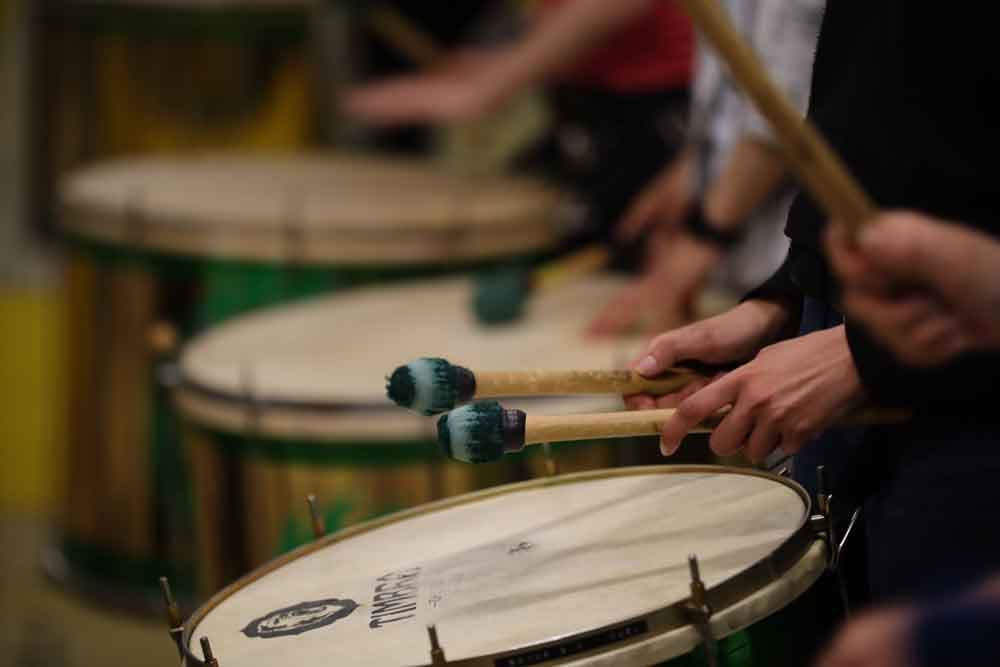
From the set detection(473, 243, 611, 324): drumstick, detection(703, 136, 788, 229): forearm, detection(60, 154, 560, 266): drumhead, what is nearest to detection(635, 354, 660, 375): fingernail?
detection(703, 136, 788, 229): forearm

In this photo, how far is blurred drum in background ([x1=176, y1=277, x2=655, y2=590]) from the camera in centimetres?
162

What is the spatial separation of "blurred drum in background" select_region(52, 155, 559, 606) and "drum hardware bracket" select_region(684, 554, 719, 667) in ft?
3.91

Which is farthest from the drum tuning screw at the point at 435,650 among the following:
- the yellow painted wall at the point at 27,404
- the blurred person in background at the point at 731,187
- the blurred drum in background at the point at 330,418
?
the yellow painted wall at the point at 27,404

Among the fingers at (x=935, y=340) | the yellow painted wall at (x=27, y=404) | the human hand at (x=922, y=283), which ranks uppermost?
the human hand at (x=922, y=283)

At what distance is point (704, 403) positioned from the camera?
92 cm

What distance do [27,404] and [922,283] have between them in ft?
9.14

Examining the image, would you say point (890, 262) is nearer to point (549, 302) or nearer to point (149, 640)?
point (549, 302)

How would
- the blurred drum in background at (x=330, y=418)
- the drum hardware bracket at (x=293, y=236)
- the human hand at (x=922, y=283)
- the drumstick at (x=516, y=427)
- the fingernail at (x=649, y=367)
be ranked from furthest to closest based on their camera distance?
the drum hardware bracket at (x=293, y=236), the blurred drum in background at (x=330, y=418), the fingernail at (x=649, y=367), the drumstick at (x=516, y=427), the human hand at (x=922, y=283)

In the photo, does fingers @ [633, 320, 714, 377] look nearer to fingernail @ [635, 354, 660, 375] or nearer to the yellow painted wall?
fingernail @ [635, 354, 660, 375]

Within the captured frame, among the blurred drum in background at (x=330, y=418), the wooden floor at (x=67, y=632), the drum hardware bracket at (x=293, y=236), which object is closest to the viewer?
the blurred drum in background at (x=330, y=418)

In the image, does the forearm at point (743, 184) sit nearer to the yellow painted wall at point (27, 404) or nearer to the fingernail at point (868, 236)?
the fingernail at point (868, 236)

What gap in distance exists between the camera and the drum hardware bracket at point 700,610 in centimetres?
87

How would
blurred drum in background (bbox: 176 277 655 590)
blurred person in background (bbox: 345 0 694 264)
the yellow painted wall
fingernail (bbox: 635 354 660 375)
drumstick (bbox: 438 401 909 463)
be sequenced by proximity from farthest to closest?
the yellow painted wall
blurred person in background (bbox: 345 0 694 264)
blurred drum in background (bbox: 176 277 655 590)
fingernail (bbox: 635 354 660 375)
drumstick (bbox: 438 401 909 463)

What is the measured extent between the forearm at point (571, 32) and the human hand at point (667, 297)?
0.53m
